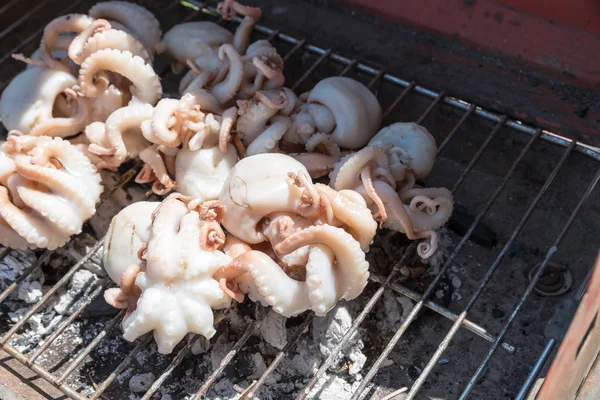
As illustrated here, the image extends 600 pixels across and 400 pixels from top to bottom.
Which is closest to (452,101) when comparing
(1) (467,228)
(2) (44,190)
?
(1) (467,228)

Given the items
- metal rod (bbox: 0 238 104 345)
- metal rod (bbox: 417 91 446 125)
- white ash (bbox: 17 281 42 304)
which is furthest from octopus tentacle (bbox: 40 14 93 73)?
metal rod (bbox: 417 91 446 125)

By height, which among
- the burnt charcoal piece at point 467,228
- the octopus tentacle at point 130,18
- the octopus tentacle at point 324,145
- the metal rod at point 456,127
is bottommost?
the octopus tentacle at point 324,145

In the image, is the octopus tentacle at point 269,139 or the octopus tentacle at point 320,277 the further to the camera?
the octopus tentacle at point 269,139

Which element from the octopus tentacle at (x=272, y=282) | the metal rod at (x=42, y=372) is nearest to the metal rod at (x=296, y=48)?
the octopus tentacle at (x=272, y=282)

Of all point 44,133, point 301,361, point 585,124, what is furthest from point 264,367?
point 585,124

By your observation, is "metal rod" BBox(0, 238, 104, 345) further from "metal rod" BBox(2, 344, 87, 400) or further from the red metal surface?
the red metal surface

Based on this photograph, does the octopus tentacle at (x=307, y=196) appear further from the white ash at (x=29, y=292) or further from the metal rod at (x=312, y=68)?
the white ash at (x=29, y=292)
